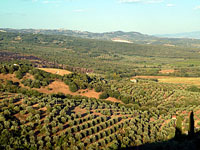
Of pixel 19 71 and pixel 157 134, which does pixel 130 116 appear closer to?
pixel 157 134

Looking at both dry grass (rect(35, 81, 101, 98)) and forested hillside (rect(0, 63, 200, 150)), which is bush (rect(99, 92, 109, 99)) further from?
forested hillside (rect(0, 63, 200, 150))

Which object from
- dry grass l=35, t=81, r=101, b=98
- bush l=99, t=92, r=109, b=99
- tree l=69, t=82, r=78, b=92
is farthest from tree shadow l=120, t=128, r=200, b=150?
tree l=69, t=82, r=78, b=92

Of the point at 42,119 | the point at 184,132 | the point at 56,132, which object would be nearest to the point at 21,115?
the point at 42,119

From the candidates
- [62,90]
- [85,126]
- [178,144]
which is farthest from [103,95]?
[178,144]

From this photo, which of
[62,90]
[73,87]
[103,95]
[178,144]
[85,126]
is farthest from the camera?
[73,87]

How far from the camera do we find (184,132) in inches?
1973

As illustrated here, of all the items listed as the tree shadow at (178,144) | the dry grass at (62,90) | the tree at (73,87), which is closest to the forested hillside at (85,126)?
the tree shadow at (178,144)

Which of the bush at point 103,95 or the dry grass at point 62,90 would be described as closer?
the dry grass at point 62,90

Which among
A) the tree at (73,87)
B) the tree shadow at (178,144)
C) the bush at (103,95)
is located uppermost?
the tree at (73,87)

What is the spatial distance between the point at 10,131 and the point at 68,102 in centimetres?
2380

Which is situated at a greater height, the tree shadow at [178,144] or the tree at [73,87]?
the tree at [73,87]

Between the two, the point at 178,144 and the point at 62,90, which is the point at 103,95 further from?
the point at 178,144

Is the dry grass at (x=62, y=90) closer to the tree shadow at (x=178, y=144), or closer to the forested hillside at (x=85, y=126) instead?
the forested hillside at (x=85, y=126)

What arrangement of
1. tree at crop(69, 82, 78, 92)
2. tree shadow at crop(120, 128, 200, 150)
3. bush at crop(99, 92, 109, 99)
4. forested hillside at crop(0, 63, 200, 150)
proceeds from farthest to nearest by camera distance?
1. tree at crop(69, 82, 78, 92)
2. bush at crop(99, 92, 109, 99)
3. tree shadow at crop(120, 128, 200, 150)
4. forested hillside at crop(0, 63, 200, 150)
